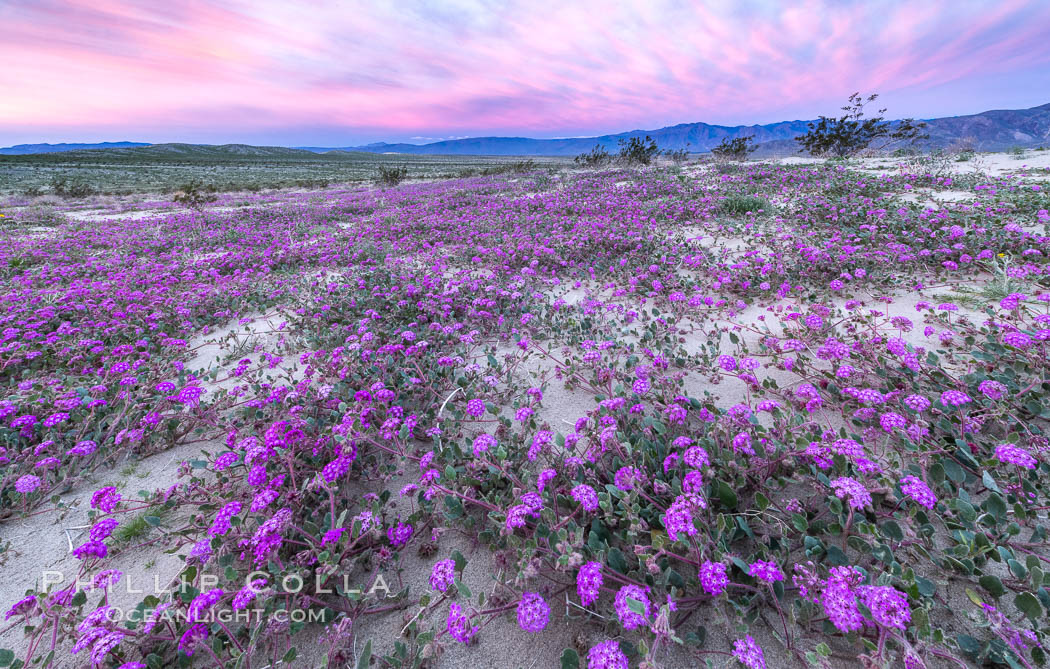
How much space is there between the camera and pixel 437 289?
6383 mm

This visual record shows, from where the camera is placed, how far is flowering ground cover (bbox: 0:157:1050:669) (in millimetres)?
1871

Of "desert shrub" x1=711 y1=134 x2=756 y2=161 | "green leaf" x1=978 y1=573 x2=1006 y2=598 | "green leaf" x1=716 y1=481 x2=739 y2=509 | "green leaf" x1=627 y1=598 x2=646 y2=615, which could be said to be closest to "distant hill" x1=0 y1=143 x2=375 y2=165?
"desert shrub" x1=711 y1=134 x2=756 y2=161

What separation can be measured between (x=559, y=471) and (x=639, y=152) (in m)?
32.8

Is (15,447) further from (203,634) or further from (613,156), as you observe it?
(613,156)

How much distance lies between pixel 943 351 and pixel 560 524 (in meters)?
3.96

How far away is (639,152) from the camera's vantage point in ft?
102

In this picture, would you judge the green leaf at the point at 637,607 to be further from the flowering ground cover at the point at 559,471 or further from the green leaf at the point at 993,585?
the green leaf at the point at 993,585

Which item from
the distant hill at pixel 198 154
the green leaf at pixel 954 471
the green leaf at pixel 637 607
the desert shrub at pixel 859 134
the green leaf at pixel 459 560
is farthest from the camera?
the distant hill at pixel 198 154

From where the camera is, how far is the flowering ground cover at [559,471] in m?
1.87

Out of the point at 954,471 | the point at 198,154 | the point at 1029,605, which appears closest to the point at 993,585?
the point at 1029,605

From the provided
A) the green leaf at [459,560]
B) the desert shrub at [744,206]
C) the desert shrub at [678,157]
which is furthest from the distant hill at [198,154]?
the green leaf at [459,560]

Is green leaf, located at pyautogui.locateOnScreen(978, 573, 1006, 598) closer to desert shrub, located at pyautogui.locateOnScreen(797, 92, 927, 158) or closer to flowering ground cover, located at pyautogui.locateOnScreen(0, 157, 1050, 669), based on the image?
flowering ground cover, located at pyautogui.locateOnScreen(0, 157, 1050, 669)

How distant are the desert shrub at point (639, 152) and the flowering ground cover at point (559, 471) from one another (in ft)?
87.0

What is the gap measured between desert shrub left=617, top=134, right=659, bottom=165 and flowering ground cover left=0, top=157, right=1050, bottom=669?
26525mm
